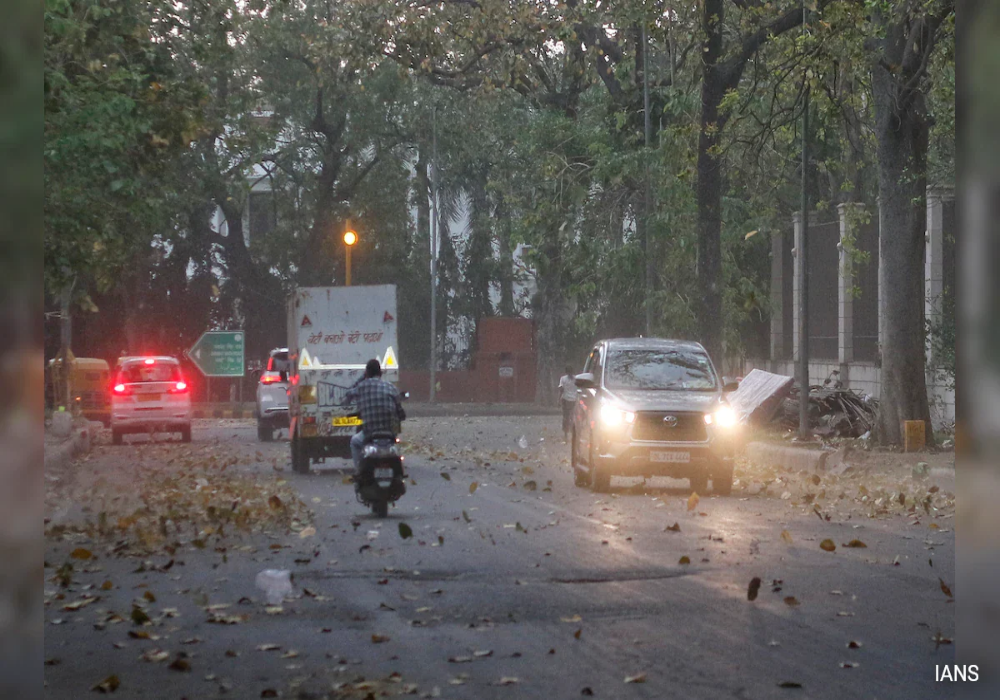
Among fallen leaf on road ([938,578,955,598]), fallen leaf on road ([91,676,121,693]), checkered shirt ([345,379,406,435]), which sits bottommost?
fallen leaf on road ([91,676,121,693])

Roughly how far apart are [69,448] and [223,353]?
18534mm

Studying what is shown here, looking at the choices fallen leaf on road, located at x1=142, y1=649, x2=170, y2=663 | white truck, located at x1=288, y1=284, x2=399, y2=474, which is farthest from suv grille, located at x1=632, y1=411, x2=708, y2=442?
fallen leaf on road, located at x1=142, y1=649, x2=170, y2=663

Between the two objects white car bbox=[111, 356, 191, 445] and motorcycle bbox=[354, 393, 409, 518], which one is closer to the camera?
motorcycle bbox=[354, 393, 409, 518]

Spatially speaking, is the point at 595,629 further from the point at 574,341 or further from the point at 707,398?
the point at 574,341

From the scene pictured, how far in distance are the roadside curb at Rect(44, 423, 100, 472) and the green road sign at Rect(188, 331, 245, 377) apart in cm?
1119

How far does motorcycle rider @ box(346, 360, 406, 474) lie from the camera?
48.8 feet

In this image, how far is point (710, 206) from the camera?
85.0ft

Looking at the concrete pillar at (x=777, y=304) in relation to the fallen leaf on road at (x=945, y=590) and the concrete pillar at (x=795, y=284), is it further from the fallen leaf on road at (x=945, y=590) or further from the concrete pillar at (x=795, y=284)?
the fallen leaf on road at (x=945, y=590)

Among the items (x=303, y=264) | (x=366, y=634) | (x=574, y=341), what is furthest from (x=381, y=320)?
(x=574, y=341)

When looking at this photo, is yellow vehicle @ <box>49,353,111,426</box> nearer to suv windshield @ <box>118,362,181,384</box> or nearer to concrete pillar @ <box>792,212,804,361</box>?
suv windshield @ <box>118,362,181,384</box>

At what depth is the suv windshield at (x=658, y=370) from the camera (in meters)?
18.2

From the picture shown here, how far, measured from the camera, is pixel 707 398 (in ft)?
57.5

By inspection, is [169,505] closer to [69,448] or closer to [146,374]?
[69,448]

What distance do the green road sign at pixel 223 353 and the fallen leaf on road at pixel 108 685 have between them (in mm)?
36407
